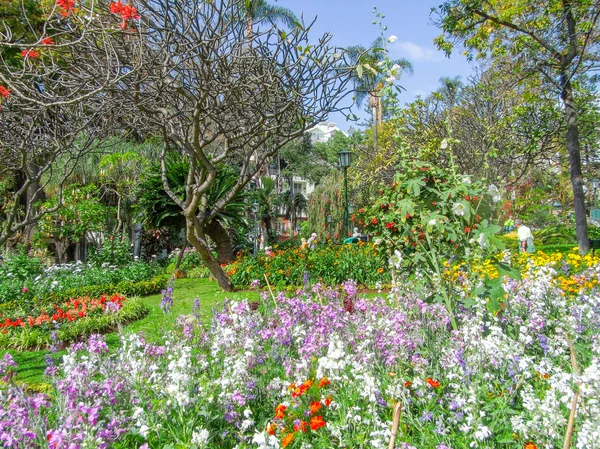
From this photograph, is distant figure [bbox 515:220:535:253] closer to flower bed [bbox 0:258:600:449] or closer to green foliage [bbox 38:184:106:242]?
flower bed [bbox 0:258:600:449]

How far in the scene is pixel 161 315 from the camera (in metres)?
7.55

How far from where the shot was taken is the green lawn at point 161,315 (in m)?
4.78

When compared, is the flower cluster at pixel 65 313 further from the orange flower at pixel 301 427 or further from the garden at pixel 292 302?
the orange flower at pixel 301 427

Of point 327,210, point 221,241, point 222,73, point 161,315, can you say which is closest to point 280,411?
point 222,73

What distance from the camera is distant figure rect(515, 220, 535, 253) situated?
7168 mm

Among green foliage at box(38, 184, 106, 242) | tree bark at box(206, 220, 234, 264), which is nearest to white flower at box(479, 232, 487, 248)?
tree bark at box(206, 220, 234, 264)

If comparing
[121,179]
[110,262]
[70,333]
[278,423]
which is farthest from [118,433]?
[121,179]

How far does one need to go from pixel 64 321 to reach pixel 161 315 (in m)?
1.45

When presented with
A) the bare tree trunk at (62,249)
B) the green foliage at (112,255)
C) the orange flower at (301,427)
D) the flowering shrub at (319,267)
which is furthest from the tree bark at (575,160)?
the bare tree trunk at (62,249)

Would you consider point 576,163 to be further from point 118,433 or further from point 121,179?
point 121,179

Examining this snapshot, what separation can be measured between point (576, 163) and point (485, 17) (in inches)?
140

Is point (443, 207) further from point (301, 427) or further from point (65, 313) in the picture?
point (65, 313)

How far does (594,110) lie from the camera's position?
39.4ft

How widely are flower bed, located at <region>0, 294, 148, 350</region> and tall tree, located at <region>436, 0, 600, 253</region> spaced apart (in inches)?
326
